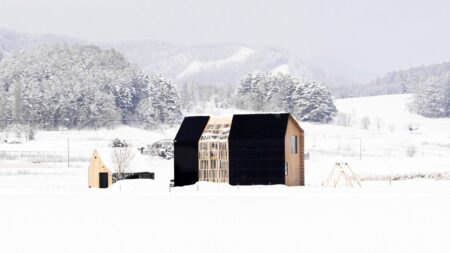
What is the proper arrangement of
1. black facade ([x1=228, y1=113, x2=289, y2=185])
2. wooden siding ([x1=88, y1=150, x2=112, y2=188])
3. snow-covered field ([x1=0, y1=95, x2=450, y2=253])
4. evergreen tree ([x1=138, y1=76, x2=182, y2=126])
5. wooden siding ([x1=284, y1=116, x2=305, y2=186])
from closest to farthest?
snow-covered field ([x1=0, y1=95, x2=450, y2=253]) → black facade ([x1=228, y1=113, x2=289, y2=185]) → wooden siding ([x1=284, y1=116, x2=305, y2=186]) → wooden siding ([x1=88, y1=150, x2=112, y2=188]) → evergreen tree ([x1=138, y1=76, x2=182, y2=126])

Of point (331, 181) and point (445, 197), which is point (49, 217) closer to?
point (445, 197)

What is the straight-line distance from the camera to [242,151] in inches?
2484

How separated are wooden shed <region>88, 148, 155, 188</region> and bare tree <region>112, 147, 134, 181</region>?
167 mm

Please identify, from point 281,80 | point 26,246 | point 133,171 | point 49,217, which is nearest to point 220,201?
point 49,217

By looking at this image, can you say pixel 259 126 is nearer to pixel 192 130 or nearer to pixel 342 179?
pixel 192 130

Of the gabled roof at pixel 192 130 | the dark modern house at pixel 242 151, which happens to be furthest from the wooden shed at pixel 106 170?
the gabled roof at pixel 192 130

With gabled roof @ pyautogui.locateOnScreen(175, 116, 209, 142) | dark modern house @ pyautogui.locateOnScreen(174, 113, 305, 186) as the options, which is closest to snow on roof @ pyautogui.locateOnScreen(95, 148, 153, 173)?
dark modern house @ pyautogui.locateOnScreen(174, 113, 305, 186)

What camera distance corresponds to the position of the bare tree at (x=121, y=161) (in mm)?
64625

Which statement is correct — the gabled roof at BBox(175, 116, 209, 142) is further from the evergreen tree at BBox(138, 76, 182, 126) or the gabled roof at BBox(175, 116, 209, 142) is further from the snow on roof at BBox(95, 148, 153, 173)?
the evergreen tree at BBox(138, 76, 182, 126)

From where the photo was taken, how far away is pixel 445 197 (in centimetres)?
4656

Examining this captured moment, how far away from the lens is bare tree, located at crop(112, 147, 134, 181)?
64625 millimetres

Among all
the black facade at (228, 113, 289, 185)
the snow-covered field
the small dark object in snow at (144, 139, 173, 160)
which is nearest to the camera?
the snow-covered field

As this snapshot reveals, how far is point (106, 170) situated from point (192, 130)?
280 inches

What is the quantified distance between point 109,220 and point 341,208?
11228 mm
